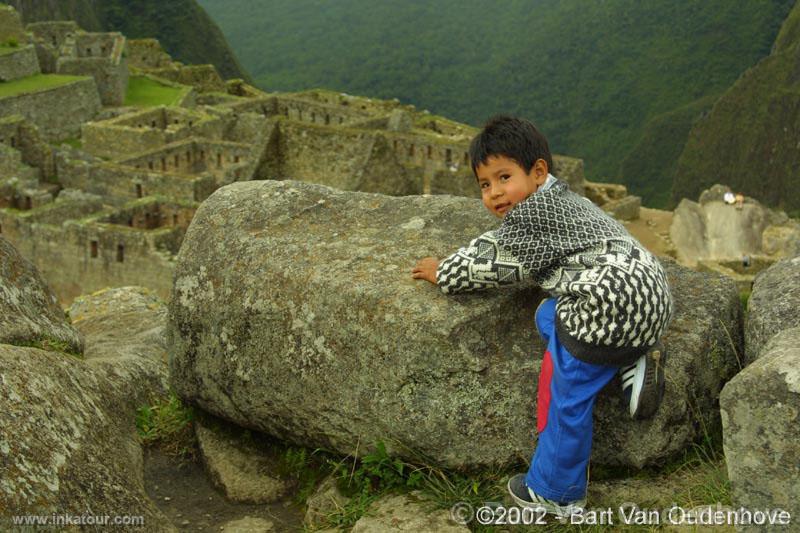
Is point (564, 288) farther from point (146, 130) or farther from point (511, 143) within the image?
point (146, 130)

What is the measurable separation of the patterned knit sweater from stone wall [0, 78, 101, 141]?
3153cm

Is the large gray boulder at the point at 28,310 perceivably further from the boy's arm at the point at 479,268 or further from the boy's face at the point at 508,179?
the boy's face at the point at 508,179

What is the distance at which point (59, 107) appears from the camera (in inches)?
1390

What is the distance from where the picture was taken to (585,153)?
236 ft

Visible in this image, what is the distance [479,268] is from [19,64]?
36852 mm

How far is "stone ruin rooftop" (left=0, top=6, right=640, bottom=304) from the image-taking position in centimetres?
1877

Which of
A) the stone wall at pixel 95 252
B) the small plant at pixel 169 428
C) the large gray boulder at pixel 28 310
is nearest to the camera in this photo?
the large gray boulder at pixel 28 310

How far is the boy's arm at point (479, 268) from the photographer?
16.0ft

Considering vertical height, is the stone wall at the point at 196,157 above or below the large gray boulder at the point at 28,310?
below

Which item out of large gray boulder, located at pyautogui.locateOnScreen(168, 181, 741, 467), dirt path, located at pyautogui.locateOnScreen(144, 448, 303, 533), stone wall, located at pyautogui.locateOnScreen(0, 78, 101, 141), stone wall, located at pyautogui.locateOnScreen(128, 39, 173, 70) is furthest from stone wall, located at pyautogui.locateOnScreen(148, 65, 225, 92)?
dirt path, located at pyautogui.locateOnScreen(144, 448, 303, 533)

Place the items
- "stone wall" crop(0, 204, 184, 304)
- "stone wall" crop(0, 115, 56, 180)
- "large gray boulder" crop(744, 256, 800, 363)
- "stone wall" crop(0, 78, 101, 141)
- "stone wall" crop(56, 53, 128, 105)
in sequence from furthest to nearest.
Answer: "stone wall" crop(56, 53, 128, 105), "stone wall" crop(0, 78, 101, 141), "stone wall" crop(0, 115, 56, 180), "stone wall" crop(0, 204, 184, 304), "large gray boulder" crop(744, 256, 800, 363)

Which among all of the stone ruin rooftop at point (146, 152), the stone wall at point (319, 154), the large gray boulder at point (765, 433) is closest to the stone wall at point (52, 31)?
the stone ruin rooftop at point (146, 152)

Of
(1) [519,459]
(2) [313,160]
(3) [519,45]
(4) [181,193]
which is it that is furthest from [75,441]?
(3) [519,45]

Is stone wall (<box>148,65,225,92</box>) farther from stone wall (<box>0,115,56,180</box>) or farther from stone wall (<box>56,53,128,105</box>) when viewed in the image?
stone wall (<box>0,115,56,180</box>)
